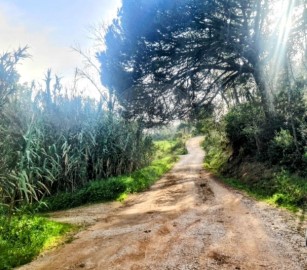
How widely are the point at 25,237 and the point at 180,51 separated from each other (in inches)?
514

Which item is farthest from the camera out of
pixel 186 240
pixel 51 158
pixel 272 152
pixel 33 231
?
pixel 272 152

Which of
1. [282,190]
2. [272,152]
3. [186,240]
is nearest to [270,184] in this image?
[282,190]

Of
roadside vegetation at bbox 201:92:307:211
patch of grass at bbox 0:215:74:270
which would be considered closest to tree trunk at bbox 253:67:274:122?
roadside vegetation at bbox 201:92:307:211

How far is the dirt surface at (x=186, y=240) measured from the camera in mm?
5496

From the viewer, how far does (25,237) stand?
23.6 feet

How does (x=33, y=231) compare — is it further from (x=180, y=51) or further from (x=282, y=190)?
(x=180, y=51)

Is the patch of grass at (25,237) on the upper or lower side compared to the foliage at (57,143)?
lower

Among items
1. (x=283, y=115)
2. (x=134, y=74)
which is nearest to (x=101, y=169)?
(x=134, y=74)

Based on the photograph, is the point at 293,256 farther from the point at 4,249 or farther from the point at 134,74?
the point at 134,74

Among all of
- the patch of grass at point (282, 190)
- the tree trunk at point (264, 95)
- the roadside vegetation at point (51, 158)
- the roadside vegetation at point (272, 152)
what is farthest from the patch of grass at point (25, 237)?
the tree trunk at point (264, 95)

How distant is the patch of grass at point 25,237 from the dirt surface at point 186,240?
30 centimetres

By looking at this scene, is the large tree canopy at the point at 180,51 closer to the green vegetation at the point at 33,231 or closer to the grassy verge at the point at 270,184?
the grassy verge at the point at 270,184

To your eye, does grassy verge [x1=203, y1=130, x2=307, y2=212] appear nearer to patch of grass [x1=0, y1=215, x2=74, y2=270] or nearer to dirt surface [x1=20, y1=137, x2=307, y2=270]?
dirt surface [x1=20, y1=137, x2=307, y2=270]

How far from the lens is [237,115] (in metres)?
20.9
